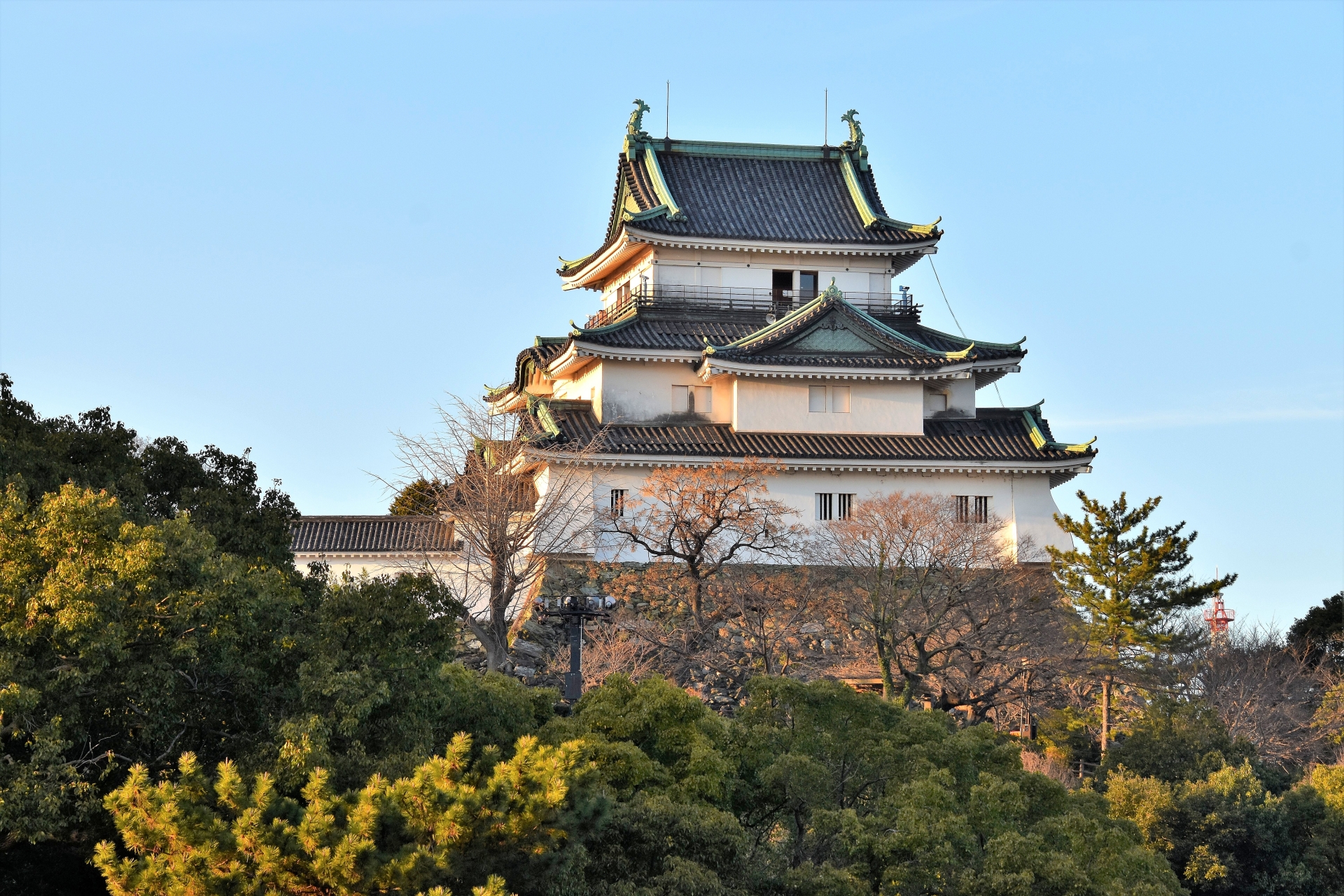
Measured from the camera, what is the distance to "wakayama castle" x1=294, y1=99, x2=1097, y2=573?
126ft

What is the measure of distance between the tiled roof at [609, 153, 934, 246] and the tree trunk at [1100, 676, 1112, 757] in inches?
573

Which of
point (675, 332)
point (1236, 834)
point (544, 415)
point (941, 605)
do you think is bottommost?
point (1236, 834)

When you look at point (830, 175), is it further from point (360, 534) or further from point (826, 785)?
point (826, 785)

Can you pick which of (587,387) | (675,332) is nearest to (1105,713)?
(675,332)

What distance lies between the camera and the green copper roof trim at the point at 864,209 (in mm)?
41844

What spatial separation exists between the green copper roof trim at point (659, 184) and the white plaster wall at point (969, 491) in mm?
7387

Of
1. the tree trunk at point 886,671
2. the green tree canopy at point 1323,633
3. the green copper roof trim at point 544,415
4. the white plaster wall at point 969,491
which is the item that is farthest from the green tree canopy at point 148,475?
the green tree canopy at point 1323,633

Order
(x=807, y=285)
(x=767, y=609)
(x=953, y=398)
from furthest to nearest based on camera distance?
(x=807, y=285)
(x=953, y=398)
(x=767, y=609)

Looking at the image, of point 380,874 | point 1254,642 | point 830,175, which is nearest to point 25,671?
point 380,874

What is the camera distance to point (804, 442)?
38.8 m

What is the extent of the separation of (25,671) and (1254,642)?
4002 cm

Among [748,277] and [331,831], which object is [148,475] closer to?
[331,831]

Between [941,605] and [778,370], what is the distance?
8304mm

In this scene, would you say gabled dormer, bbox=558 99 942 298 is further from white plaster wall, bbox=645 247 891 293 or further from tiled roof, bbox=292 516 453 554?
tiled roof, bbox=292 516 453 554
